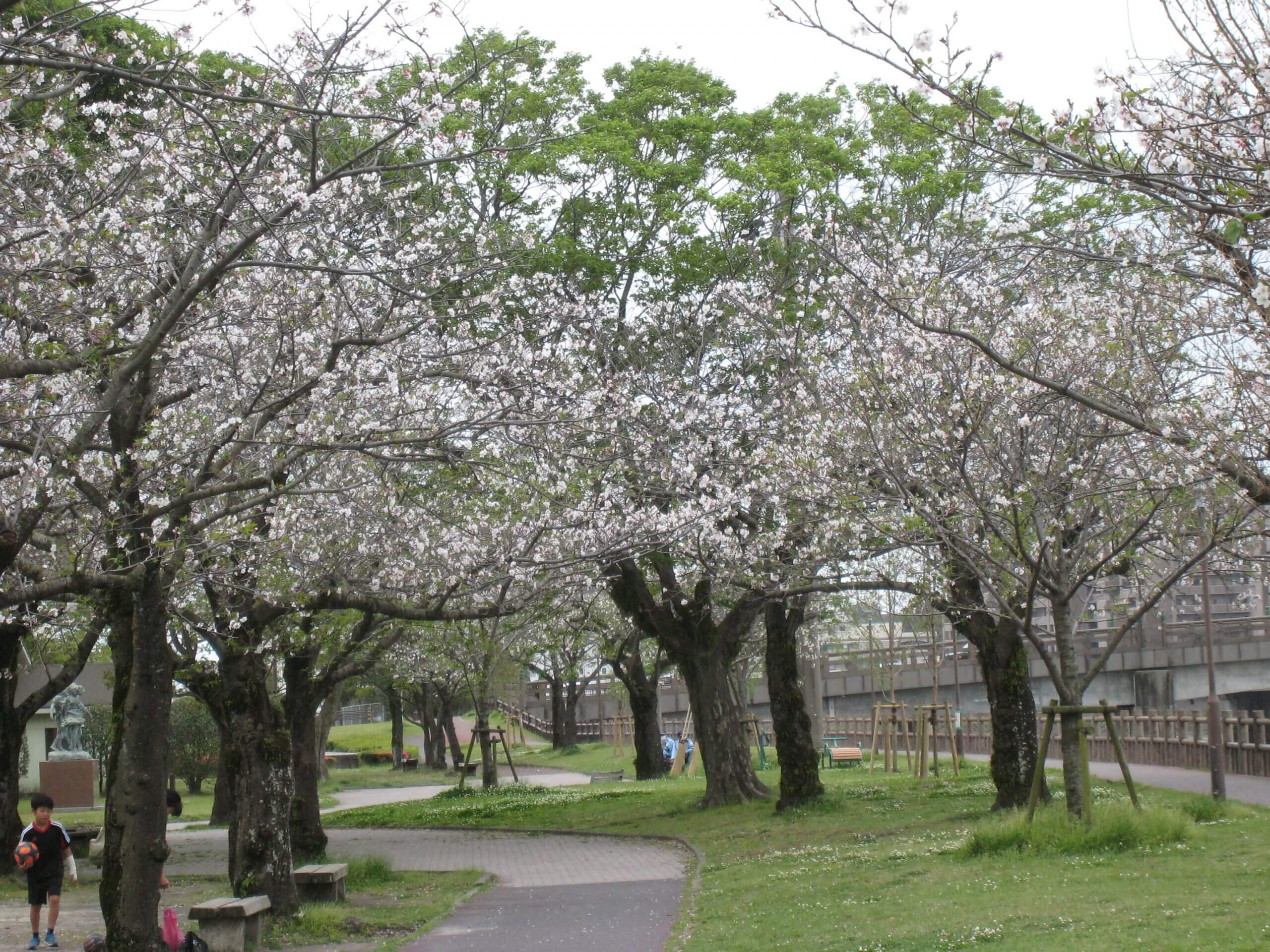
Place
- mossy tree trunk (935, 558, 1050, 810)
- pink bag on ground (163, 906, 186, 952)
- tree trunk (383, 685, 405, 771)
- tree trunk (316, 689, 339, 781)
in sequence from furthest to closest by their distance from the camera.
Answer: tree trunk (383, 685, 405, 771) < tree trunk (316, 689, 339, 781) < mossy tree trunk (935, 558, 1050, 810) < pink bag on ground (163, 906, 186, 952)

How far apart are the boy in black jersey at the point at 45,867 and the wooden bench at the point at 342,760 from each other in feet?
128

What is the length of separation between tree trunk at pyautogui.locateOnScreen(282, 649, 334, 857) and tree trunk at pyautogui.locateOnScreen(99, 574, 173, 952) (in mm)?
7166

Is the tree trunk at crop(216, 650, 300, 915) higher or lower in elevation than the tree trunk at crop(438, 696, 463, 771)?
higher

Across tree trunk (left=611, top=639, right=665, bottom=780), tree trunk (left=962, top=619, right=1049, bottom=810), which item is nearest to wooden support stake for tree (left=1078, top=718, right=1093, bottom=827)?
tree trunk (left=962, top=619, right=1049, bottom=810)

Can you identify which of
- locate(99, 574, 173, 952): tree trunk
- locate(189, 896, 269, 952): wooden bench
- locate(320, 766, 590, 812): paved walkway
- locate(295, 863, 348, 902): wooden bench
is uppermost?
locate(99, 574, 173, 952): tree trunk

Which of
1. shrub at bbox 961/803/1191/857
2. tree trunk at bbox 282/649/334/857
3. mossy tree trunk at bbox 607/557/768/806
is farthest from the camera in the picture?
mossy tree trunk at bbox 607/557/768/806

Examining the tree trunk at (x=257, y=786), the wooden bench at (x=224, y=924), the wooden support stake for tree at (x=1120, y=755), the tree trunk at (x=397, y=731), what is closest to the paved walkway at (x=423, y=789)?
the tree trunk at (x=397, y=731)

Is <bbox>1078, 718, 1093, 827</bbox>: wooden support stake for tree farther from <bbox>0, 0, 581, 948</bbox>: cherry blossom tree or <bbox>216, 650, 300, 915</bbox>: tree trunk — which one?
<bbox>216, 650, 300, 915</bbox>: tree trunk

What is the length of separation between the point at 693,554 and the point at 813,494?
12.4 ft

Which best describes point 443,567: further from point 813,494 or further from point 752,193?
point 752,193

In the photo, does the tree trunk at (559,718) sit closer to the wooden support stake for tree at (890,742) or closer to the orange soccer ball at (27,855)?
the wooden support stake for tree at (890,742)

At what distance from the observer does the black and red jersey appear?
12.1 metres

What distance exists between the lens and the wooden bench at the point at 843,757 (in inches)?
1353

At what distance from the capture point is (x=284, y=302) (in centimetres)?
1098
